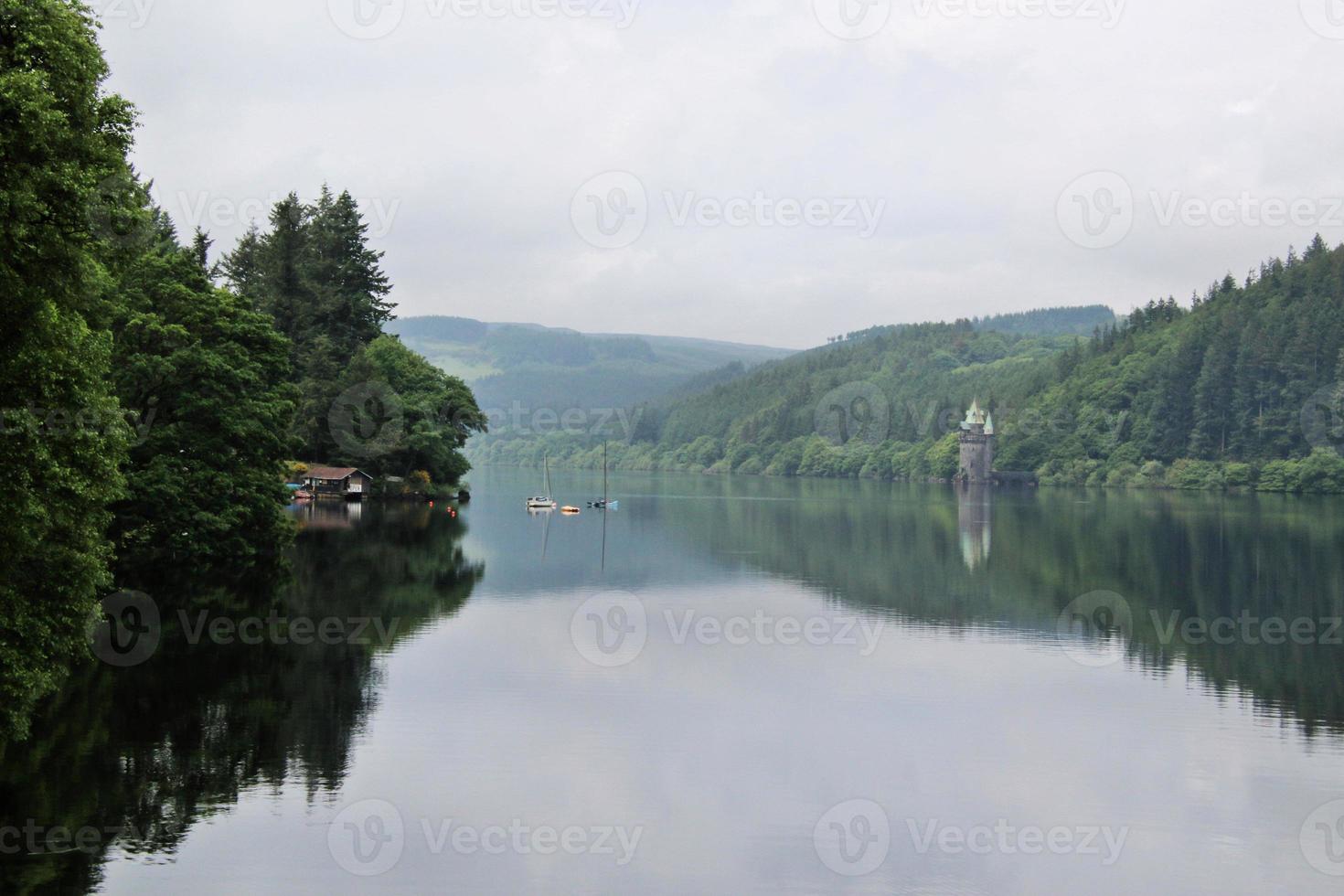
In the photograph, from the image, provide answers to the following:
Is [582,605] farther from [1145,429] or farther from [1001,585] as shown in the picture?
[1145,429]

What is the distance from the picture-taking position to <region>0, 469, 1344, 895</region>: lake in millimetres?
18828

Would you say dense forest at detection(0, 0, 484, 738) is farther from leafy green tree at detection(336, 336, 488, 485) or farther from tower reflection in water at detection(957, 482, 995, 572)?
tower reflection in water at detection(957, 482, 995, 572)

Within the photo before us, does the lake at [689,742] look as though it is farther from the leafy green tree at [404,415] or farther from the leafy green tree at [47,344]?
the leafy green tree at [404,415]

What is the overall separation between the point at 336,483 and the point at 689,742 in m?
76.7

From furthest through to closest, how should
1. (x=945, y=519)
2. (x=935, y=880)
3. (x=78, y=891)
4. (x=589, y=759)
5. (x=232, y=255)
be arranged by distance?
(x=232, y=255) → (x=945, y=519) → (x=589, y=759) → (x=935, y=880) → (x=78, y=891)

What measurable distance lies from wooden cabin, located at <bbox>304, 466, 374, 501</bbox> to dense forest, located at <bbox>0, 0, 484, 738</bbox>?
2197mm

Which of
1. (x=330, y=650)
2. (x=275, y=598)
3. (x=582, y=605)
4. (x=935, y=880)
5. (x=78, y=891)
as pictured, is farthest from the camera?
(x=582, y=605)

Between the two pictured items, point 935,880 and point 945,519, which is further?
point 945,519

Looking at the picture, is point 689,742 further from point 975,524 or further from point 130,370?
point 975,524

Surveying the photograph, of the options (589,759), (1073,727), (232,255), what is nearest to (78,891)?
(589,759)

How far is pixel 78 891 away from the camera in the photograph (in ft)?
54.4

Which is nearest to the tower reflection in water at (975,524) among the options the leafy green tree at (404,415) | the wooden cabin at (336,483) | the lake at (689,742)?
the lake at (689,742)

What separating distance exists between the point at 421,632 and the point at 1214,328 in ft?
561

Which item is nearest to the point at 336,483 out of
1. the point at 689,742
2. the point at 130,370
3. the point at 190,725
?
the point at 130,370
